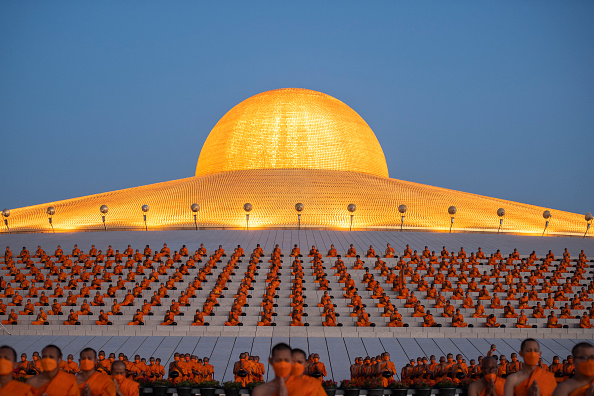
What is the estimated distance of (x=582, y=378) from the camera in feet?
13.2

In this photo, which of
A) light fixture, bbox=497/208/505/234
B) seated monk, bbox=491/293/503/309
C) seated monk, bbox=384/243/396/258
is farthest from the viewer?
light fixture, bbox=497/208/505/234

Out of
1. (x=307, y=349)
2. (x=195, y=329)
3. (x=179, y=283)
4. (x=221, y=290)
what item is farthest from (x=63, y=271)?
(x=307, y=349)

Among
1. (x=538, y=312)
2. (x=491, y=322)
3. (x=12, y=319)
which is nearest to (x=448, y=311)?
(x=491, y=322)

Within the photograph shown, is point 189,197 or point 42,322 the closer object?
point 42,322

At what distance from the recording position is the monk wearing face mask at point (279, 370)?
382cm

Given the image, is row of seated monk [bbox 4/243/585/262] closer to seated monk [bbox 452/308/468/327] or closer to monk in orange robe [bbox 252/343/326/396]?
seated monk [bbox 452/308/468/327]

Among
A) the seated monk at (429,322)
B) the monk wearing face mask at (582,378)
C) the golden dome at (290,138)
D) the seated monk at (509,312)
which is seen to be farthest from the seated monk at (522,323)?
the golden dome at (290,138)

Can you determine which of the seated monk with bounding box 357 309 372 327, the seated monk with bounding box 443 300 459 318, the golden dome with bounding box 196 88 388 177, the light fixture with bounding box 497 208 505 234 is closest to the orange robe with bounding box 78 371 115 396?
the seated monk with bounding box 357 309 372 327

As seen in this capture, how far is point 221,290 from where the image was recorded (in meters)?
18.1

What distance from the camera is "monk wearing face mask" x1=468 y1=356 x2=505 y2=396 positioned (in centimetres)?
481

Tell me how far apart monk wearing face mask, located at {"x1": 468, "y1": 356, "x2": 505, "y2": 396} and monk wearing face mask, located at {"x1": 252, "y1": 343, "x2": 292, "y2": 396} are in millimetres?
1785

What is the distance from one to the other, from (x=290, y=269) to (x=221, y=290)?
3.22 metres

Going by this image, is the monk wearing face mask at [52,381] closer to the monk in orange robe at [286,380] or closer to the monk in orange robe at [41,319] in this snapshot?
the monk in orange robe at [286,380]

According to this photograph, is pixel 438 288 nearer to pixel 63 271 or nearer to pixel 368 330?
pixel 368 330
